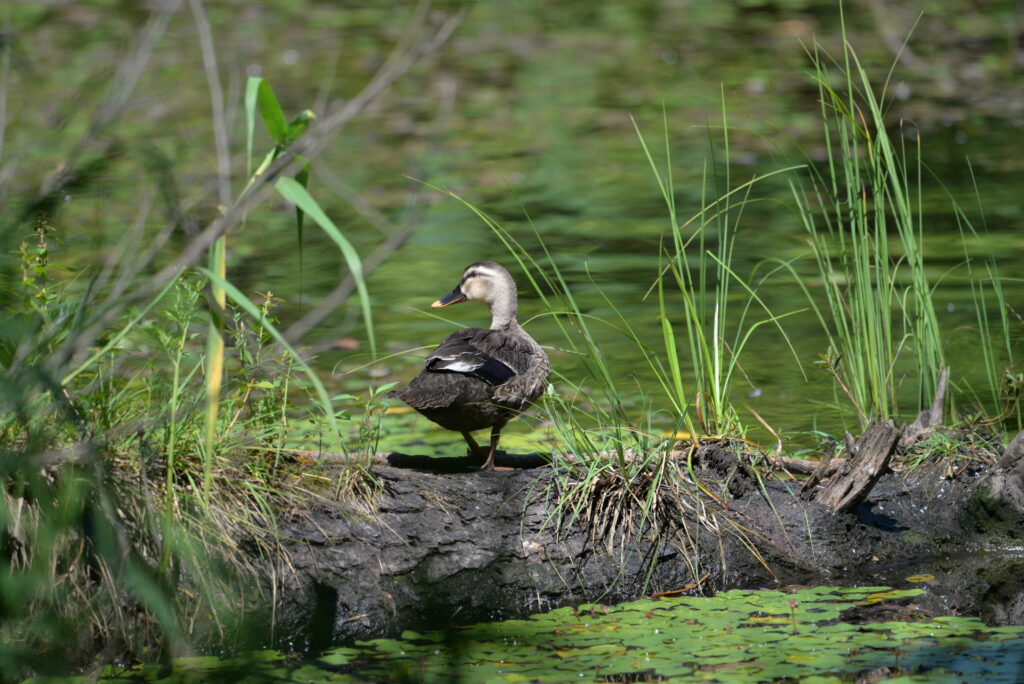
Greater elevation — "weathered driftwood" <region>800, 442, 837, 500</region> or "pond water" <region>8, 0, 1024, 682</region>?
"pond water" <region>8, 0, 1024, 682</region>

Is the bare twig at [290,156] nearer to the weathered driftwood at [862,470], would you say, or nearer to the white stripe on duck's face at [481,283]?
the weathered driftwood at [862,470]

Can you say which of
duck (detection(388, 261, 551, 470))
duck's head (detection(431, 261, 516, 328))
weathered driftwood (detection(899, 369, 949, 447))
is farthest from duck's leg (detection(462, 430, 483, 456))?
weathered driftwood (detection(899, 369, 949, 447))

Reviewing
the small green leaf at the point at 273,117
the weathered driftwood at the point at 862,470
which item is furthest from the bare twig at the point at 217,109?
the weathered driftwood at the point at 862,470

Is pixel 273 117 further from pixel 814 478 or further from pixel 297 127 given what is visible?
pixel 814 478

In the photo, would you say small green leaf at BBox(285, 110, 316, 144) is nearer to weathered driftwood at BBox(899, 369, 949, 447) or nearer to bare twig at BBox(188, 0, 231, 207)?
bare twig at BBox(188, 0, 231, 207)

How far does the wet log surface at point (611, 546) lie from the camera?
4121 mm

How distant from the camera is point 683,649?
12.8ft

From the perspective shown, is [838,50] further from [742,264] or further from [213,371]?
[213,371]

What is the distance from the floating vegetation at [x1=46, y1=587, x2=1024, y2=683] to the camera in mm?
3738

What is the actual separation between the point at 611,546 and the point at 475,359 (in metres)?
0.85

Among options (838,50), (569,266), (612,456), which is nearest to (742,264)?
(569,266)

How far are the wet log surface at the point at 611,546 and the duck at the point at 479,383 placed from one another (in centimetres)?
19

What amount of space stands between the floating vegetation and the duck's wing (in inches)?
35.2

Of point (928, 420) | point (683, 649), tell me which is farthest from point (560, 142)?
point (683, 649)
